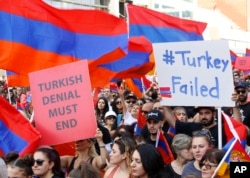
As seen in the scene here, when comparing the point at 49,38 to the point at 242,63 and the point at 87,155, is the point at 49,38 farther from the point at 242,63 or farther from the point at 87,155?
the point at 242,63

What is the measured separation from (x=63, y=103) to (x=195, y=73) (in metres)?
1.38

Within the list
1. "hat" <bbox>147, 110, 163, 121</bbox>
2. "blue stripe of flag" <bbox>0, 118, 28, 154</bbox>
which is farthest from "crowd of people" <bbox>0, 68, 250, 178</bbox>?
"blue stripe of flag" <bbox>0, 118, 28, 154</bbox>

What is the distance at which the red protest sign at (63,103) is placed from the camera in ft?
21.7

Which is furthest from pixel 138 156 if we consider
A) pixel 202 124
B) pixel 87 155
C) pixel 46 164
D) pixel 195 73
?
pixel 202 124

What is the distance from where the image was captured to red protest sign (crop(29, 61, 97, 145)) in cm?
661

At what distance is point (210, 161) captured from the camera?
5.44 metres

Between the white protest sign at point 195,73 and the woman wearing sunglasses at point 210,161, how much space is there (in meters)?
1.27

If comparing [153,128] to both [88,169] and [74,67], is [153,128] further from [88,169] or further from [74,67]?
[88,169]

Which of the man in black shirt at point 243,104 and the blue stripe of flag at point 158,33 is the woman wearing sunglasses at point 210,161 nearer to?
the man in black shirt at point 243,104

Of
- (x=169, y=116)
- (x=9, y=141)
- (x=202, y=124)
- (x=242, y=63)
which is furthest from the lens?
(x=242, y=63)

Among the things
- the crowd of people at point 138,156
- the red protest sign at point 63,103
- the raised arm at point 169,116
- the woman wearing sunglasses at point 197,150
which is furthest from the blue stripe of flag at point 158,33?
the woman wearing sunglasses at point 197,150

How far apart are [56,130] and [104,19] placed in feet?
8.37

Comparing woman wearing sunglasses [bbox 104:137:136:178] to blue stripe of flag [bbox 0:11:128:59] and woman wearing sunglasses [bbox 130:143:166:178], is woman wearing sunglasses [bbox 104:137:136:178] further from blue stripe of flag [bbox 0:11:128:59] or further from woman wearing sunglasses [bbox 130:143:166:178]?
blue stripe of flag [bbox 0:11:128:59]

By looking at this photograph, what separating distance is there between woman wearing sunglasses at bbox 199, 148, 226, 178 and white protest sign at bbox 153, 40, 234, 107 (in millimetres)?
1275
